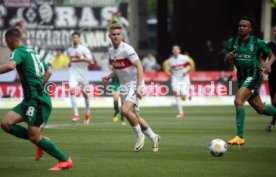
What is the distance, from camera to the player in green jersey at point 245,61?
14.3 metres

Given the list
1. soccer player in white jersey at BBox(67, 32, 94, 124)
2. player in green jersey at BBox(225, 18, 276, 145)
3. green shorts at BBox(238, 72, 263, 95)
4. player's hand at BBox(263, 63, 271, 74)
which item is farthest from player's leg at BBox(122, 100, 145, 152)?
soccer player in white jersey at BBox(67, 32, 94, 124)

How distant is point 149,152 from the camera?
13477mm

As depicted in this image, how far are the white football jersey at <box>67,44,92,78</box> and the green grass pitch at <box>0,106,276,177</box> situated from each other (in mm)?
1682

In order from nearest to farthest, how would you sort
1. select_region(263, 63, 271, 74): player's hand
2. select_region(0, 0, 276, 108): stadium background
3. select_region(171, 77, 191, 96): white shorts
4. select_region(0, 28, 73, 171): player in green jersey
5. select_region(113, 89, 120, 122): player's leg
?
1. select_region(0, 28, 73, 171): player in green jersey
2. select_region(263, 63, 271, 74): player's hand
3. select_region(113, 89, 120, 122): player's leg
4. select_region(171, 77, 191, 96): white shorts
5. select_region(0, 0, 276, 108): stadium background

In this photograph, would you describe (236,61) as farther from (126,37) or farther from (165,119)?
(126,37)

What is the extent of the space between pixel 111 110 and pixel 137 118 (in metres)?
13.0

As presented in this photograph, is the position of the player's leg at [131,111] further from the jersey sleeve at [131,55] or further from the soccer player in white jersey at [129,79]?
the jersey sleeve at [131,55]

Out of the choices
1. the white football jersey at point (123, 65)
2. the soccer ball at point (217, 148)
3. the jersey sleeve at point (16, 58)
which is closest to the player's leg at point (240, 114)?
the soccer ball at point (217, 148)

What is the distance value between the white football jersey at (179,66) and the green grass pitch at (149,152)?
5048mm

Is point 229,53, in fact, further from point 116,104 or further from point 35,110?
point 116,104

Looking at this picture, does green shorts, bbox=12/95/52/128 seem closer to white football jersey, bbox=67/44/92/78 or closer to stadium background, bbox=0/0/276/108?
white football jersey, bbox=67/44/92/78

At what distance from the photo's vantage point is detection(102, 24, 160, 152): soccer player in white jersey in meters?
13.4

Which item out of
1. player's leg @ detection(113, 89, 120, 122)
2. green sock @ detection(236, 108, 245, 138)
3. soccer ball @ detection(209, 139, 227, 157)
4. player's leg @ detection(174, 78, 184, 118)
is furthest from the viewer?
player's leg @ detection(174, 78, 184, 118)

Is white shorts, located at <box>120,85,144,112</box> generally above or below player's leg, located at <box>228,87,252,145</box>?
above
